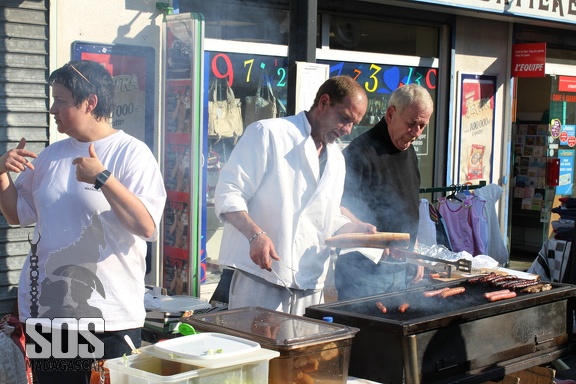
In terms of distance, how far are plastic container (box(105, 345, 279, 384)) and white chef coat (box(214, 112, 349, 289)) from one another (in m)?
1.14

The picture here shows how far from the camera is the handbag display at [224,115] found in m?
6.94

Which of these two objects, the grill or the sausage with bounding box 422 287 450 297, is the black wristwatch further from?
the sausage with bounding box 422 287 450 297

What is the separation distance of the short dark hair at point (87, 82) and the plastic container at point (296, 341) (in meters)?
0.93

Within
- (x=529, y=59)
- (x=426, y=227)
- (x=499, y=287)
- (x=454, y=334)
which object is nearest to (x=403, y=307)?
(x=454, y=334)

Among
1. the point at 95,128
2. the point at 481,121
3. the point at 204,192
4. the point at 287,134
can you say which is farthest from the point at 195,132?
the point at 481,121

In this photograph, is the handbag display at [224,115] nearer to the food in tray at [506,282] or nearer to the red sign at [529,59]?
the food in tray at [506,282]

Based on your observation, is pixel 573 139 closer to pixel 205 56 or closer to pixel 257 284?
pixel 205 56

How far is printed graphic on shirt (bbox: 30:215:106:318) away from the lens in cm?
309

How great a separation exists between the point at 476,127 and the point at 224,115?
3.64 metres

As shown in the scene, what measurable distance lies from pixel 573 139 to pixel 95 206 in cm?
915

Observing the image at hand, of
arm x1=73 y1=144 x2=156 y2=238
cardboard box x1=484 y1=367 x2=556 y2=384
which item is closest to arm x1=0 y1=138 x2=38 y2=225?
arm x1=73 y1=144 x2=156 y2=238

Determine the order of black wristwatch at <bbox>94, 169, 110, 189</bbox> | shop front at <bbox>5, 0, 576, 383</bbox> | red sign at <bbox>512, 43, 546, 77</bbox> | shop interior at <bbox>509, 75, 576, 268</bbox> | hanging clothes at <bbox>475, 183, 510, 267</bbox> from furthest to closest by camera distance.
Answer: shop interior at <bbox>509, 75, 576, 268</bbox> → red sign at <bbox>512, 43, 546, 77</bbox> → hanging clothes at <bbox>475, 183, 510, 267</bbox> → shop front at <bbox>5, 0, 576, 383</bbox> → black wristwatch at <bbox>94, 169, 110, 189</bbox>

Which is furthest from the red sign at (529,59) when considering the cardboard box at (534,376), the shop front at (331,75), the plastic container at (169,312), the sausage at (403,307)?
the sausage at (403,307)

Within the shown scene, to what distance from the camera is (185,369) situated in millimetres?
2561
